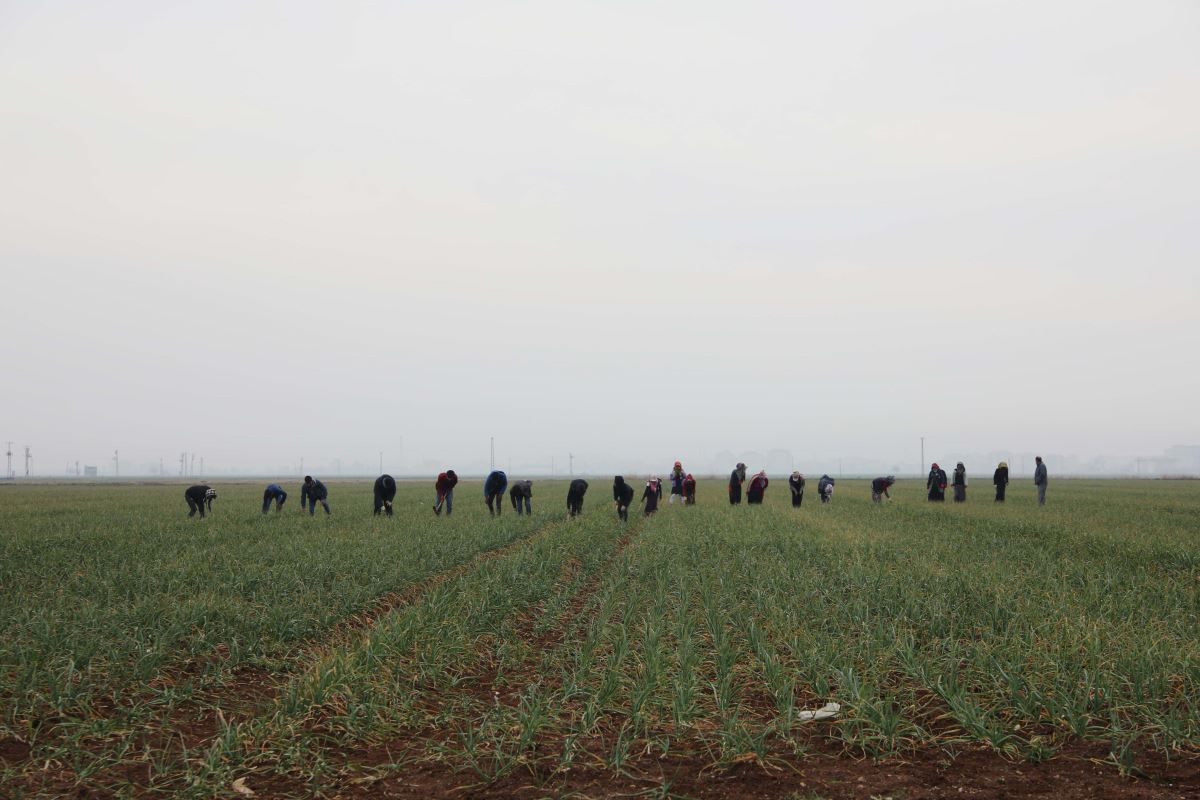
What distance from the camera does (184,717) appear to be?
5820 mm

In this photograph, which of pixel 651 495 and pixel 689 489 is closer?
pixel 651 495

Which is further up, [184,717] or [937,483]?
[184,717]

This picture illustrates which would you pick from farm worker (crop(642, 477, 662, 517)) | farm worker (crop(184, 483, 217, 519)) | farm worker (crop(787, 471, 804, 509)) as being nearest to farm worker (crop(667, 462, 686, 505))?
farm worker (crop(642, 477, 662, 517))

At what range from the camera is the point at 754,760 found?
4.99 metres

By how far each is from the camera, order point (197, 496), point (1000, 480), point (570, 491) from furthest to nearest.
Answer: point (1000, 480) → point (570, 491) → point (197, 496)

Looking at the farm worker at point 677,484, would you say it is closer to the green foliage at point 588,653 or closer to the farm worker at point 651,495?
the farm worker at point 651,495

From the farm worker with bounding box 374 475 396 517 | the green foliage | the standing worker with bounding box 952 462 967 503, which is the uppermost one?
the farm worker with bounding box 374 475 396 517

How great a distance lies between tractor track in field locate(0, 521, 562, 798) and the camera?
4.73 metres

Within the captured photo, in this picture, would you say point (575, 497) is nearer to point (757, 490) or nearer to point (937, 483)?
point (757, 490)

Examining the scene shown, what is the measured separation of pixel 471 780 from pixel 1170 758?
458cm

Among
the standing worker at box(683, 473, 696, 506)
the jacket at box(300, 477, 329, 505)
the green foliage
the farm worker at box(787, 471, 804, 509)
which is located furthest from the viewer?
the standing worker at box(683, 473, 696, 506)

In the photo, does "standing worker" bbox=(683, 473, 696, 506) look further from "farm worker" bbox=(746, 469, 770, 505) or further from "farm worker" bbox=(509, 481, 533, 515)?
"farm worker" bbox=(509, 481, 533, 515)

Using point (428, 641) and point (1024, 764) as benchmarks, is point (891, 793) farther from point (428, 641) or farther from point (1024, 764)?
point (428, 641)

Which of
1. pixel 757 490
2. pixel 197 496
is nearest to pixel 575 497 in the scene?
pixel 757 490
